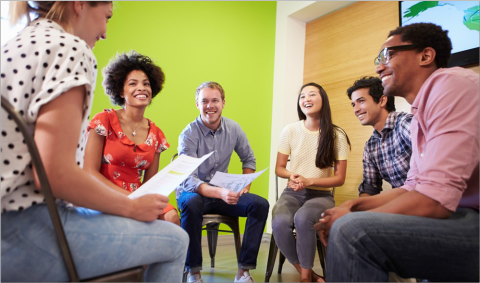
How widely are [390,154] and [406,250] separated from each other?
123 centimetres

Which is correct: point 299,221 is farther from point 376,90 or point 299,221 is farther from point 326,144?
point 376,90

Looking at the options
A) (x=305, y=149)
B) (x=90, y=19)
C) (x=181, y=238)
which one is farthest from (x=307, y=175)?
(x=90, y=19)

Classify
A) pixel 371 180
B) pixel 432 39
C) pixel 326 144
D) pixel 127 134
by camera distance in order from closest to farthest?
pixel 432 39 → pixel 127 134 → pixel 371 180 → pixel 326 144

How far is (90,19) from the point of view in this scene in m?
1.01

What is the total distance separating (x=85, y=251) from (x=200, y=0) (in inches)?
133

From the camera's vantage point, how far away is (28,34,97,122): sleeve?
0.76 meters

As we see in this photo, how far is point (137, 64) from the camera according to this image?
86.9 inches

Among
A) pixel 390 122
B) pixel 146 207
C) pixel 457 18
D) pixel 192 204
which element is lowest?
pixel 192 204

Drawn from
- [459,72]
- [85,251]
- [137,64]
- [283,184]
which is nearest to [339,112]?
[283,184]

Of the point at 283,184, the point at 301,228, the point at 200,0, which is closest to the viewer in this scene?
the point at 301,228

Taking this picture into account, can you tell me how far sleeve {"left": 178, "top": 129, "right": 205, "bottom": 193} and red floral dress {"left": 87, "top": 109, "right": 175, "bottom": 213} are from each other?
1.24 ft

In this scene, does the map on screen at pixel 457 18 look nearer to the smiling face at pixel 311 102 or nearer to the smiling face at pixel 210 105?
the smiling face at pixel 311 102

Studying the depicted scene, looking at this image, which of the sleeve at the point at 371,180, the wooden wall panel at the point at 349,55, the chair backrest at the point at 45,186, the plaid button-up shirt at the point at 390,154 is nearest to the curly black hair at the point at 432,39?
the plaid button-up shirt at the point at 390,154

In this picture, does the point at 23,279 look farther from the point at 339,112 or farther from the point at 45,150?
the point at 339,112
